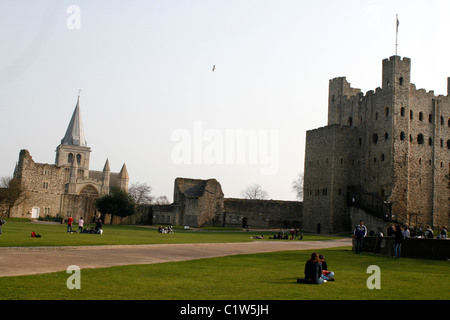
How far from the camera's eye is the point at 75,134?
15250 centimetres

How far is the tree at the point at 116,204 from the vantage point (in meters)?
67.1

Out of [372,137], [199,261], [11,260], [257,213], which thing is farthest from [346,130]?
[11,260]

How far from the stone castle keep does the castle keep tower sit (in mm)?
121

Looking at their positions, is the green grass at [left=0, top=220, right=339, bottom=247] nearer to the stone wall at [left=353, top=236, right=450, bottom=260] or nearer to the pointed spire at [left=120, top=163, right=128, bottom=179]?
the stone wall at [left=353, top=236, right=450, bottom=260]

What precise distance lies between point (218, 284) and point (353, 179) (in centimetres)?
5367

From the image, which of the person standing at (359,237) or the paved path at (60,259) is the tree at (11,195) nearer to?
the paved path at (60,259)

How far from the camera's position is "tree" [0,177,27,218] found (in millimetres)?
65625

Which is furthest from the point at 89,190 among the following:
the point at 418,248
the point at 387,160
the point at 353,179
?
the point at 418,248

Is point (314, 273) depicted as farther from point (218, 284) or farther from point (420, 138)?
point (420, 138)

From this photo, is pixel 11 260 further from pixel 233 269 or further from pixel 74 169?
pixel 74 169

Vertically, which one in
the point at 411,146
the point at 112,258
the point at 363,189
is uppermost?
the point at 411,146
